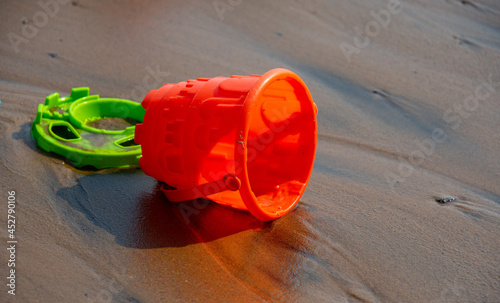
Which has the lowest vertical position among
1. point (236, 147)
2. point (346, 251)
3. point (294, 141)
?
point (346, 251)

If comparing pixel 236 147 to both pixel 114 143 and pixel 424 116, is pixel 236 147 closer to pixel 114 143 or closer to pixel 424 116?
pixel 114 143

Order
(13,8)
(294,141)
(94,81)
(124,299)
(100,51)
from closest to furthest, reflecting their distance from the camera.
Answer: (124,299) < (294,141) < (94,81) < (100,51) < (13,8)

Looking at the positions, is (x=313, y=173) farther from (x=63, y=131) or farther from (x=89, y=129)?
(x=63, y=131)

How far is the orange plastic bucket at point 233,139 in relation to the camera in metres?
2.06

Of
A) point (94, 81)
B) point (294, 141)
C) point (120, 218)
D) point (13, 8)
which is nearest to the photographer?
point (120, 218)

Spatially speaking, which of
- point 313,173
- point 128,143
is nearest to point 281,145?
point 313,173

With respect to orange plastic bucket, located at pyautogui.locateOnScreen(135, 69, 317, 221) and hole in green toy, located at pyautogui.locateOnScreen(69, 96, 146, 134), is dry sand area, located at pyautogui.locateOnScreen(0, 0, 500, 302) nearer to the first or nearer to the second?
orange plastic bucket, located at pyautogui.locateOnScreen(135, 69, 317, 221)

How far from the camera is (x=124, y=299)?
182 cm

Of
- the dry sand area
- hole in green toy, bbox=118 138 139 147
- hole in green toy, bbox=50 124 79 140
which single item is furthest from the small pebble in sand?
hole in green toy, bbox=50 124 79 140

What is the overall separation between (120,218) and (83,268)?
38cm

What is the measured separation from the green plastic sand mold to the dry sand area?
0.07 metres

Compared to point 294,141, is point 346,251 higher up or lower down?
lower down

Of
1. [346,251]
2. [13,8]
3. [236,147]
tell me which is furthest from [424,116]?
[13,8]

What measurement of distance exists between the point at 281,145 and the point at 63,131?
4.14 ft
